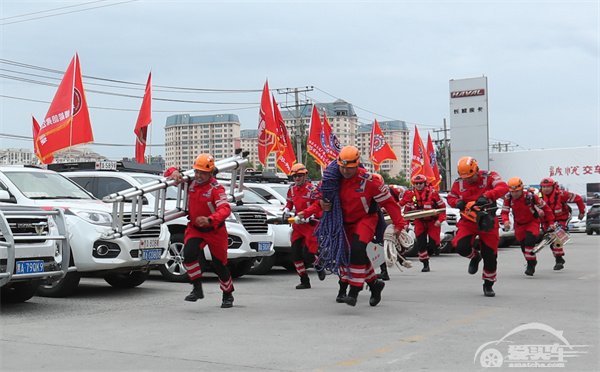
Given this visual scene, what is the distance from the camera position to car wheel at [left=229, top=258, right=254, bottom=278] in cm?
1357

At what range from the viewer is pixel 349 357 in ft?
21.5

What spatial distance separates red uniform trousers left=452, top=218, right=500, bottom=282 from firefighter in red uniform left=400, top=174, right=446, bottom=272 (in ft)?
13.7

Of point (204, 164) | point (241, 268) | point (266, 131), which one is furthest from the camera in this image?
point (266, 131)

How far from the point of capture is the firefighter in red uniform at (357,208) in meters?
9.23

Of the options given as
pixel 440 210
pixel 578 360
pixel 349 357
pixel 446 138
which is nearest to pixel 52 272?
pixel 349 357

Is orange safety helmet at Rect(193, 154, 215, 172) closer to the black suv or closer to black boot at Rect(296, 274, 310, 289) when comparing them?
black boot at Rect(296, 274, 310, 289)

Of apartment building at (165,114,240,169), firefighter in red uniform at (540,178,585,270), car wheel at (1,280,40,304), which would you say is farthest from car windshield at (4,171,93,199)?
apartment building at (165,114,240,169)

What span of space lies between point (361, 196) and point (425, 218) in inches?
263

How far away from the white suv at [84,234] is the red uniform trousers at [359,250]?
113 inches

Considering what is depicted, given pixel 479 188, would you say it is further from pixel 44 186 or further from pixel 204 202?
pixel 44 186

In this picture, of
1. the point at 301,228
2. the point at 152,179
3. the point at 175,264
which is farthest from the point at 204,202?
the point at 152,179

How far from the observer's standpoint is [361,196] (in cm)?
937

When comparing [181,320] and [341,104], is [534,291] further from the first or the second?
[341,104]

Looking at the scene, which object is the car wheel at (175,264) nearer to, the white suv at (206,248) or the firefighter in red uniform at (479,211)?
the white suv at (206,248)
